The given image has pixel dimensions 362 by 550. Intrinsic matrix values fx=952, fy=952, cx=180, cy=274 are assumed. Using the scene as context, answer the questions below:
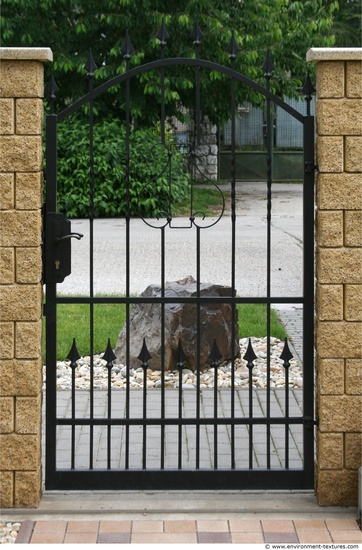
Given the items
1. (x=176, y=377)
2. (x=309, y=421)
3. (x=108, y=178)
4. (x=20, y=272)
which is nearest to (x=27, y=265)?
(x=20, y=272)

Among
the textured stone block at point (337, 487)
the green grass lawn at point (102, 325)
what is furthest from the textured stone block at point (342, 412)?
the green grass lawn at point (102, 325)

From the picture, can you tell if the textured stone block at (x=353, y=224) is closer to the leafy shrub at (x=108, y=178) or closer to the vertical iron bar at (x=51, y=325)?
the vertical iron bar at (x=51, y=325)

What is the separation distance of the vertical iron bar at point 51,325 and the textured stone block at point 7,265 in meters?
0.21

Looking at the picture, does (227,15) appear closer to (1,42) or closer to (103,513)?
(1,42)

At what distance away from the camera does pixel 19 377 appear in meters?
4.55

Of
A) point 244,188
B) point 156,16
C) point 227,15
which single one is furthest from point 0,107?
point 244,188

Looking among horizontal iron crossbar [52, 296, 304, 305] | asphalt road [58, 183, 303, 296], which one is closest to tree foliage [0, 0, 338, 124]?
asphalt road [58, 183, 303, 296]

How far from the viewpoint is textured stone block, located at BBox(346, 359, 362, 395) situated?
4.57 meters

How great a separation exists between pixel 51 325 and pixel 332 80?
1801 millimetres

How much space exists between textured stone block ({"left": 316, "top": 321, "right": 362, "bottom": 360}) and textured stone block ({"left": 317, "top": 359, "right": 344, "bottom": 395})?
0.03m

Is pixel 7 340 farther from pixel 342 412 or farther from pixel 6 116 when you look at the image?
pixel 342 412

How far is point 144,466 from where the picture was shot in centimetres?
479

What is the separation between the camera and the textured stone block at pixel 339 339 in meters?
4.56

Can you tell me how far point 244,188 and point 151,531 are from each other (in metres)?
21.0
